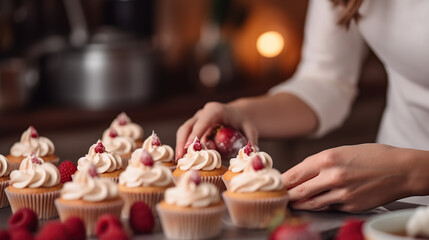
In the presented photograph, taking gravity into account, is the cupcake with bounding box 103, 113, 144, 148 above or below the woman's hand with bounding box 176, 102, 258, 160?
below

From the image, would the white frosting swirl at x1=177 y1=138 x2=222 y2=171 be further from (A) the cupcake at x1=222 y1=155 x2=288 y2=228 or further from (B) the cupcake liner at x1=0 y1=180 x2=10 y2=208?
(B) the cupcake liner at x1=0 y1=180 x2=10 y2=208

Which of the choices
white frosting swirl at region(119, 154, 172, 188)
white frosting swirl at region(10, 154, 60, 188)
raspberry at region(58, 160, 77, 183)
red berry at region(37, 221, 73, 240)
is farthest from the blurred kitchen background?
red berry at region(37, 221, 73, 240)

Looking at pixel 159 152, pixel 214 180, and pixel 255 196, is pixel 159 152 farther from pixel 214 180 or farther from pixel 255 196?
pixel 255 196

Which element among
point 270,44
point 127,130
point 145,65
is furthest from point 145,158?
point 270,44

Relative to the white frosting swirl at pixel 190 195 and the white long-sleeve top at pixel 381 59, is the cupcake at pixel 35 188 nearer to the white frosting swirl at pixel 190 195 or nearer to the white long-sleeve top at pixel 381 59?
the white frosting swirl at pixel 190 195

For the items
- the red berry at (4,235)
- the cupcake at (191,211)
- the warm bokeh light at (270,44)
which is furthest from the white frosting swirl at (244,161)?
the warm bokeh light at (270,44)

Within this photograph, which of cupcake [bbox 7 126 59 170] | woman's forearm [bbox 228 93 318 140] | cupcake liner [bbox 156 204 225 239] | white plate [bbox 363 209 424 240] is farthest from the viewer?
woman's forearm [bbox 228 93 318 140]
